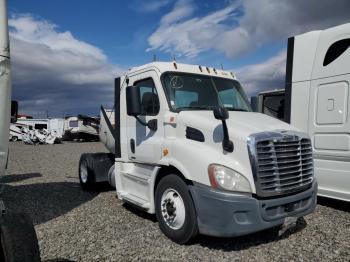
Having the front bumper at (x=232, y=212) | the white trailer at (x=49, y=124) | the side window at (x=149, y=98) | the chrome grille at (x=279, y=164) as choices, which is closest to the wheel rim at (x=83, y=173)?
the side window at (x=149, y=98)

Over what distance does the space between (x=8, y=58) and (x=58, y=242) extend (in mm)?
3105

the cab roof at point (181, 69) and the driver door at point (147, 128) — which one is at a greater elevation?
the cab roof at point (181, 69)

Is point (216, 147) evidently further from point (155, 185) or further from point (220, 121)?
point (155, 185)

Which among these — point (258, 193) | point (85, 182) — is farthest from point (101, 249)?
point (85, 182)

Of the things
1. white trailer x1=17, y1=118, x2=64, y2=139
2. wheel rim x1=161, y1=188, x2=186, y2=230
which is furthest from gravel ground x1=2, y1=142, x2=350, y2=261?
white trailer x1=17, y1=118, x2=64, y2=139

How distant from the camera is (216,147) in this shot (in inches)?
188

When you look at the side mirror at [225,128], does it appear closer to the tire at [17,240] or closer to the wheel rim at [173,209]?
the wheel rim at [173,209]

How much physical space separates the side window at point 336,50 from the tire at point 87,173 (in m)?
5.76

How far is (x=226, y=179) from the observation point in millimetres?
4488

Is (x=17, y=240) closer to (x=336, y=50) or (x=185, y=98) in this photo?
(x=185, y=98)

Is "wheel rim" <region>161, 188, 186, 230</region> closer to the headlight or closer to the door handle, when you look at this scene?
the headlight

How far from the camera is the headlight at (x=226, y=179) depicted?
447cm

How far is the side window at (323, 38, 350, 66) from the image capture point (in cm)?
663

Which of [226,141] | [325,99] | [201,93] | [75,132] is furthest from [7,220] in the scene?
[75,132]
